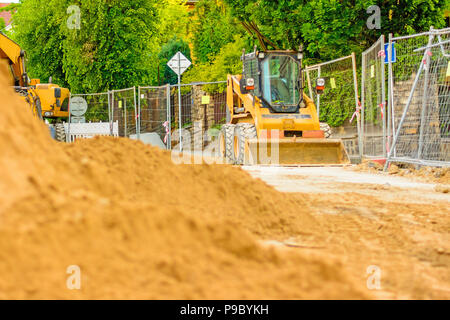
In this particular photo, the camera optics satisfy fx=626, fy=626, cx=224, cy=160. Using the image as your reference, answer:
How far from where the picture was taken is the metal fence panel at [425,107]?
1056 centimetres

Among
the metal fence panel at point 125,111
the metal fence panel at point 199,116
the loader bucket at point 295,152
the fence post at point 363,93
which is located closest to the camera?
the loader bucket at point 295,152

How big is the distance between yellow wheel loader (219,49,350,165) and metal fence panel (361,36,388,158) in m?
0.85

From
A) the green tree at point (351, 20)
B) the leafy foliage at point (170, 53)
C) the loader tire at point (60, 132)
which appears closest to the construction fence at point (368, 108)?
the green tree at point (351, 20)

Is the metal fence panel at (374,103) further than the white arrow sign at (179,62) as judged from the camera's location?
No

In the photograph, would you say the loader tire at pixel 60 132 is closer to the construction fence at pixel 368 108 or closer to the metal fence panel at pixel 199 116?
the construction fence at pixel 368 108

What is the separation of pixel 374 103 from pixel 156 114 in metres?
11.2

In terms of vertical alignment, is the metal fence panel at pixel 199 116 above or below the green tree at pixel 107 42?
below

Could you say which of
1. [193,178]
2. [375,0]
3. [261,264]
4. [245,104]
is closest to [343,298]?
[261,264]

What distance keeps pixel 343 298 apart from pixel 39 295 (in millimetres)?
1345

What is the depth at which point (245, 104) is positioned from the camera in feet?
52.4

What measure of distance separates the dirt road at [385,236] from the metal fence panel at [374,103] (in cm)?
449

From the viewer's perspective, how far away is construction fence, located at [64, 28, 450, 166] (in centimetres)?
1088

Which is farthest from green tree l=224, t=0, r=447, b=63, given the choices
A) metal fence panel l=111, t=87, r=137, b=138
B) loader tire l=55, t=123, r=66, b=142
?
loader tire l=55, t=123, r=66, b=142
